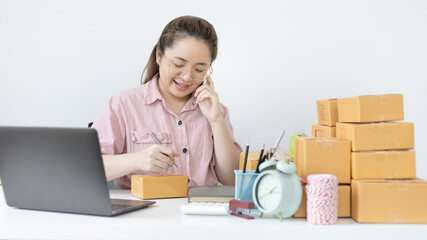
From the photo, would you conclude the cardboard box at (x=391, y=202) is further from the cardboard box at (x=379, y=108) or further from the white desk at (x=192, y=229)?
the cardboard box at (x=379, y=108)

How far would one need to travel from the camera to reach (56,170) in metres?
0.97

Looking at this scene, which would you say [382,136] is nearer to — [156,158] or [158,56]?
[156,158]

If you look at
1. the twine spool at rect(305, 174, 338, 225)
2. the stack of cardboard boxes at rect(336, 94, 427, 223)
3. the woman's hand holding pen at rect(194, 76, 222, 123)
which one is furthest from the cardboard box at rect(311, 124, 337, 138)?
the woman's hand holding pen at rect(194, 76, 222, 123)

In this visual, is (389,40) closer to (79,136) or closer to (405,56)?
(405,56)

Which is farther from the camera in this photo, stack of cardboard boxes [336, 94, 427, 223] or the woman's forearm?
the woman's forearm

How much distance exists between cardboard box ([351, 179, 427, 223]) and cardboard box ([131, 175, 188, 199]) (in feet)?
1.67

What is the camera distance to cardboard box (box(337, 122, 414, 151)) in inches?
39.6

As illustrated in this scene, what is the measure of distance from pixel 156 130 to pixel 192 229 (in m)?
0.82

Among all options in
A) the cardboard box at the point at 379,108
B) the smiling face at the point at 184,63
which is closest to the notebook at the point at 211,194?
the cardboard box at the point at 379,108

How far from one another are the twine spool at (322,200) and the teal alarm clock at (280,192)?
3 centimetres

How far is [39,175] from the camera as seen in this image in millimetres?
994

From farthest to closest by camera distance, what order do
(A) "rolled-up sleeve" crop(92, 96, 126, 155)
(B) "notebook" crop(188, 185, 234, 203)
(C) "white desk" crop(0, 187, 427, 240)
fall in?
(A) "rolled-up sleeve" crop(92, 96, 126, 155), (B) "notebook" crop(188, 185, 234, 203), (C) "white desk" crop(0, 187, 427, 240)

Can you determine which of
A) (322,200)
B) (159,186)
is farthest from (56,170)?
(322,200)

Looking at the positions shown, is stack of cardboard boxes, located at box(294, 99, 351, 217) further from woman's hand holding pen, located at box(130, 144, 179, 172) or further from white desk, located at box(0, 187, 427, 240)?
woman's hand holding pen, located at box(130, 144, 179, 172)
